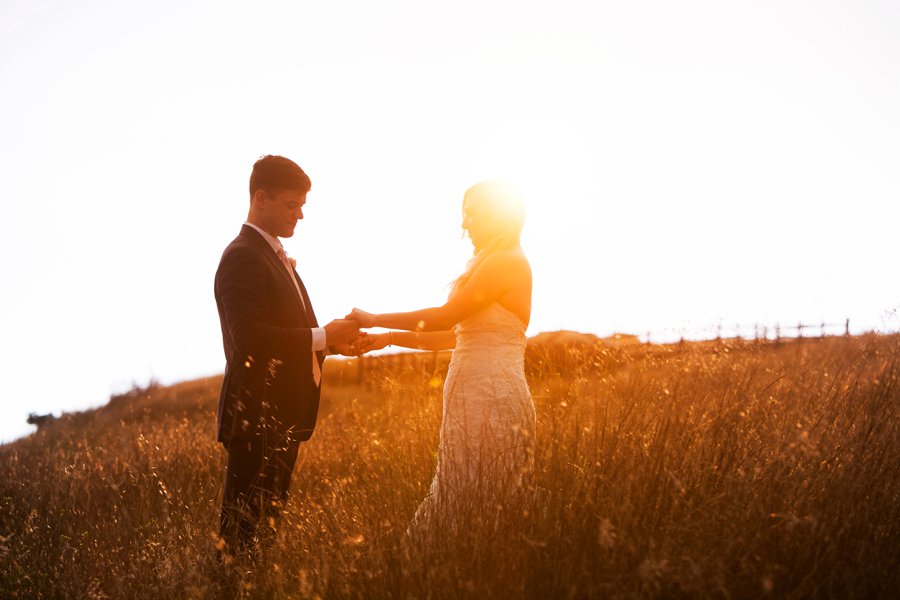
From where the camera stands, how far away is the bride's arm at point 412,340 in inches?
189

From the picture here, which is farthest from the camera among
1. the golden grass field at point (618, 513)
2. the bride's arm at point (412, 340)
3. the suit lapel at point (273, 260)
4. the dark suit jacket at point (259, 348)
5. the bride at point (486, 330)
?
the bride's arm at point (412, 340)

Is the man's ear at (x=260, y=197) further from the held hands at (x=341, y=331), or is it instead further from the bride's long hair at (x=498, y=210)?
the bride's long hair at (x=498, y=210)

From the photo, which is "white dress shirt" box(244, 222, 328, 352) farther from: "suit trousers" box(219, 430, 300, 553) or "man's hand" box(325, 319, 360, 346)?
"suit trousers" box(219, 430, 300, 553)

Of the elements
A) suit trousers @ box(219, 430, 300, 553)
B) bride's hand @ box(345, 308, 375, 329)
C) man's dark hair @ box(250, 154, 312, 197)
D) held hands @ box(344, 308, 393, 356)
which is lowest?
suit trousers @ box(219, 430, 300, 553)

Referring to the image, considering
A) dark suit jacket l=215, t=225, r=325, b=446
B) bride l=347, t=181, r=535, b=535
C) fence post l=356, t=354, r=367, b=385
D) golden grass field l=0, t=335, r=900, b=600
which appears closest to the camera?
golden grass field l=0, t=335, r=900, b=600

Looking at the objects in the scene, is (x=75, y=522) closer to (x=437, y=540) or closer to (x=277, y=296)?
(x=277, y=296)

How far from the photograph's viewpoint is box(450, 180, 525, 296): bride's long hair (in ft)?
12.9

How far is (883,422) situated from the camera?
3.64m

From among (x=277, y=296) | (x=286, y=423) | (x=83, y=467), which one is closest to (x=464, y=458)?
(x=286, y=423)

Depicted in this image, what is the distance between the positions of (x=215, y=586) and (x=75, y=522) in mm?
3268

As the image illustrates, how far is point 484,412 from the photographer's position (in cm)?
379

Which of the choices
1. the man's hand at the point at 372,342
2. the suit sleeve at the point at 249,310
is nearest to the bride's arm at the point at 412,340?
the man's hand at the point at 372,342

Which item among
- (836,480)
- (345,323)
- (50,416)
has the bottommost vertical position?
(50,416)

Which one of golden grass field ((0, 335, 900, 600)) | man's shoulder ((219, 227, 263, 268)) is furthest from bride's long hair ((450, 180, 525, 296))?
man's shoulder ((219, 227, 263, 268))
